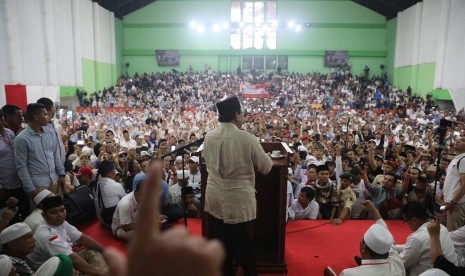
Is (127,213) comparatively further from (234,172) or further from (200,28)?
(200,28)

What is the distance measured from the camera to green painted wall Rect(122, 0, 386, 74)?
2275 centimetres

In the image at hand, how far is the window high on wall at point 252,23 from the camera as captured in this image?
2264cm

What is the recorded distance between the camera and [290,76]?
22.0 metres

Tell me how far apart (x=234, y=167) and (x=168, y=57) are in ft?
73.2

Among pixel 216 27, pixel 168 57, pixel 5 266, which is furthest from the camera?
pixel 168 57

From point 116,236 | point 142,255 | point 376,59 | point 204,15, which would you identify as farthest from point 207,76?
point 142,255

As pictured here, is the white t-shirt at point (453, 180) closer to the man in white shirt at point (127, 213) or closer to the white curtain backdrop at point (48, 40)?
the man in white shirt at point (127, 213)

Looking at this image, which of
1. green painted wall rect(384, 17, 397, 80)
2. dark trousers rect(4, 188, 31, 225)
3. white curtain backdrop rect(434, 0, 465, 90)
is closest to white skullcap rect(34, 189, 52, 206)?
dark trousers rect(4, 188, 31, 225)

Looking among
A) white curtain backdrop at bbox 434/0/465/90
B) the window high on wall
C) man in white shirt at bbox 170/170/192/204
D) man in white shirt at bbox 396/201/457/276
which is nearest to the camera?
man in white shirt at bbox 396/201/457/276

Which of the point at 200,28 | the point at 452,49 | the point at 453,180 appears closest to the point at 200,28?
the point at 200,28

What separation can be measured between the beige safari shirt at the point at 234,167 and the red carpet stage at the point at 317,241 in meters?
1.11

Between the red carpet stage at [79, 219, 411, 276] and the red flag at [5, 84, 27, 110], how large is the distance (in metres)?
8.73

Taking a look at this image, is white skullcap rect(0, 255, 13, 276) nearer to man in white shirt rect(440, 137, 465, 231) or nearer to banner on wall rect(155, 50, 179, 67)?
man in white shirt rect(440, 137, 465, 231)

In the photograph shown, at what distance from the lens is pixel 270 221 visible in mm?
3225
